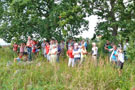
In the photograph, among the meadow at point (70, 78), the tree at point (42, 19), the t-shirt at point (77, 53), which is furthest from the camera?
the tree at point (42, 19)

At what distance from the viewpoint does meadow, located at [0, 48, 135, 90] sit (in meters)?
6.12

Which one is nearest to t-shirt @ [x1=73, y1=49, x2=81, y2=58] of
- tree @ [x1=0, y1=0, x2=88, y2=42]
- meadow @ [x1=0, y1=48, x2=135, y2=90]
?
meadow @ [x1=0, y1=48, x2=135, y2=90]

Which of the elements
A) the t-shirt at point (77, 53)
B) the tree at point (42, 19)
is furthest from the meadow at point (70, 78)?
the tree at point (42, 19)

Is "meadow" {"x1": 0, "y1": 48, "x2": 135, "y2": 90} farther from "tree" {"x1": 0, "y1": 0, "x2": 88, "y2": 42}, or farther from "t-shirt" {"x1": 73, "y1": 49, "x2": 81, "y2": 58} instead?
"tree" {"x1": 0, "y1": 0, "x2": 88, "y2": 42}

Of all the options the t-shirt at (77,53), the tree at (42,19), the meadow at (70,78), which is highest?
the tree at (42,19)

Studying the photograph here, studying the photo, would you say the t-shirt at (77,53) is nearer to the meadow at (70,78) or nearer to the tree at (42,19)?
the meadow at (70,78)

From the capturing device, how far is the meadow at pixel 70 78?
20.1 feet

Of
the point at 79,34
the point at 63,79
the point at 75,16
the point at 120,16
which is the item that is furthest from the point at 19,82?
the point at 120,16

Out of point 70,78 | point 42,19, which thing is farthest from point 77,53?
point 42,19

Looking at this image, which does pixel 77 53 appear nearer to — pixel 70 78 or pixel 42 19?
pixel 70 78

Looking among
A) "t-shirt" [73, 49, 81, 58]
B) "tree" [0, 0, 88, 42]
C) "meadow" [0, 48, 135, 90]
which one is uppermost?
"tree" [0, 0, 88, 42]

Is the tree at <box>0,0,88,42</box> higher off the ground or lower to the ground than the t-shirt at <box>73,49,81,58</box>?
higher

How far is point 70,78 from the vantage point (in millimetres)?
6527

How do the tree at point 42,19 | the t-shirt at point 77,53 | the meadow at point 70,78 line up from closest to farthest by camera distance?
the meadow at point 70,78, the t-shirt at point 77,53, the tree at point 42,19
